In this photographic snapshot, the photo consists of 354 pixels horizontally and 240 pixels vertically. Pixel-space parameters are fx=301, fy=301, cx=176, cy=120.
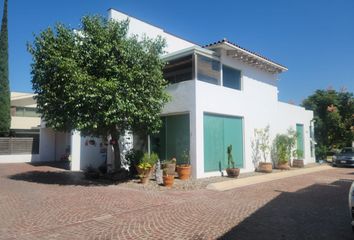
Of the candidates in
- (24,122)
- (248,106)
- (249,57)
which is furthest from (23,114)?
(249,57)

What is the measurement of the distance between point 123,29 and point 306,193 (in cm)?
1001

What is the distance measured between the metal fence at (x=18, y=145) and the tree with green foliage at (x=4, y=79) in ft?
6.66

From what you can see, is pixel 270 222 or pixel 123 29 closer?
pixel 270 222

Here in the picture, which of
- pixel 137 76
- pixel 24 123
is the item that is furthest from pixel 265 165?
pixel 24 123

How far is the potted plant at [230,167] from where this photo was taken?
1515 centimetres

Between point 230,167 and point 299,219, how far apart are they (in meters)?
8.63

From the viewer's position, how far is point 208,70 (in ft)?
52.5

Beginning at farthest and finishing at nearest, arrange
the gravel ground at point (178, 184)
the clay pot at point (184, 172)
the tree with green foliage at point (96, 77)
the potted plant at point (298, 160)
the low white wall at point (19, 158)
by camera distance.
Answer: the low white wall at point (19, 158) → the potted plant at point (298, 160) → the clay pot at point (184, 172) → the gravel ground at point (178, 184) → the tree with green foliage at point (96, 77)

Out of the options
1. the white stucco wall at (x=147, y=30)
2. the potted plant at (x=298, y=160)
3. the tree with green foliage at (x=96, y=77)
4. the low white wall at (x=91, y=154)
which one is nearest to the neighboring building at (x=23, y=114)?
the low white wall at (x=91, y=154)

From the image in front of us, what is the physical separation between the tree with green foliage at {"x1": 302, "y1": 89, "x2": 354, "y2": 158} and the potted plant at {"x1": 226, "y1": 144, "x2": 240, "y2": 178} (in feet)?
48.1

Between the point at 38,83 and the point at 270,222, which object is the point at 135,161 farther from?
the point at 270,222

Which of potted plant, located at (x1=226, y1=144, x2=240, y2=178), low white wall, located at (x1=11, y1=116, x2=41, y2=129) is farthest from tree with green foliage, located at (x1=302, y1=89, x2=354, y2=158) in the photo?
low white wall, located at (x1=11, y1=116, x2=41, y2=129)

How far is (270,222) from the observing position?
7.19 m

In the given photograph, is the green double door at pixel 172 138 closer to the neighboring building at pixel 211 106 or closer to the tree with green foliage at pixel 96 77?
the neighboring building at pixel 211 106
